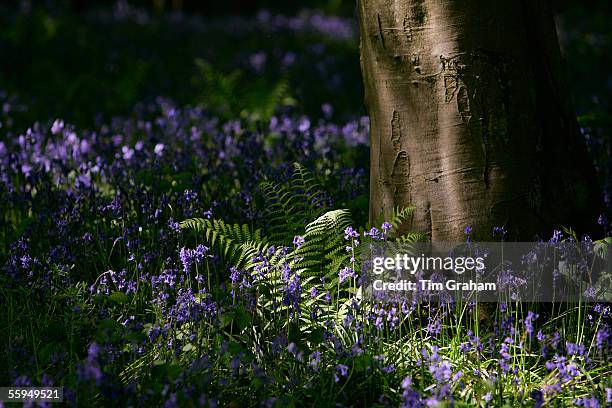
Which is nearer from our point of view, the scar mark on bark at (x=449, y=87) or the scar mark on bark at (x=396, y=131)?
the scar mark on bark at (x=449, y=87)

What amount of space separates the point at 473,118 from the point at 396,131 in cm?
36

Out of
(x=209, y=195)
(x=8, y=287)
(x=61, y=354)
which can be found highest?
(x=209, y=195)

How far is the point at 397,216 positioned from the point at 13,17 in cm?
1123

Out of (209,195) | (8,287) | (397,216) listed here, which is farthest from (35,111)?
(397,216)

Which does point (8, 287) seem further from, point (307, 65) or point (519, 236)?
point (307, 65)

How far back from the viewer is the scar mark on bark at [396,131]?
3.68 meters

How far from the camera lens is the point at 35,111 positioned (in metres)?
7.48

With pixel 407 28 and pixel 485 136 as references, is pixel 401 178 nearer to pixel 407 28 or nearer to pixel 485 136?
pixel 485 136

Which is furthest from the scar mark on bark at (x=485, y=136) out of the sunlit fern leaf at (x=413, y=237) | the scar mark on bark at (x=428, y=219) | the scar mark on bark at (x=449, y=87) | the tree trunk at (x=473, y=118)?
the sunlit fern leaf at (x=413, y=237)

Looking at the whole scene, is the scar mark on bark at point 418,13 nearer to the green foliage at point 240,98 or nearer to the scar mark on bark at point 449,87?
the scar mark on bark at point 449,87

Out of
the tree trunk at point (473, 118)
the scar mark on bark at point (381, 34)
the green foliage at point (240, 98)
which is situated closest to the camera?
the tree trunk at point (473, 118)

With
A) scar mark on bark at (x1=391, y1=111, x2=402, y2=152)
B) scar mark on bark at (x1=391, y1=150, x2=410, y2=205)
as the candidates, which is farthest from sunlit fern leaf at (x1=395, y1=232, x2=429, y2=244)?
scar mark on bark at (x1=391, y1=111, x2=402, y2=152)

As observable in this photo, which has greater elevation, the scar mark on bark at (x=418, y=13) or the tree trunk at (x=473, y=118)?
the scar mark on bark at (x=418, y=13)

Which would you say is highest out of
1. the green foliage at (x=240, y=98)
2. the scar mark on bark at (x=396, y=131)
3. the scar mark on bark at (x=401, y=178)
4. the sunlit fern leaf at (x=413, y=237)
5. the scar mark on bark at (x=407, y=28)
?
the green foliage at (x=240, y=98)
